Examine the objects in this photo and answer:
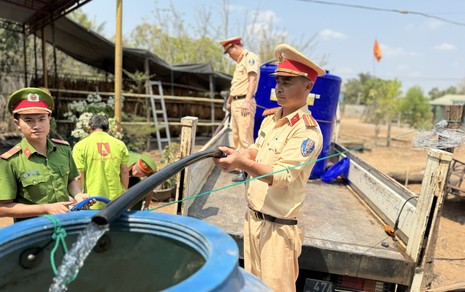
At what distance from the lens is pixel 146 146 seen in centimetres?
1086

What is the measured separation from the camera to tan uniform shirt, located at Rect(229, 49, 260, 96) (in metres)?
4.20

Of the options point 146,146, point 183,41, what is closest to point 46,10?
point 146,146

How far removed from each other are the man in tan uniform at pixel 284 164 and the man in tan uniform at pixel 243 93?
6.54 ft

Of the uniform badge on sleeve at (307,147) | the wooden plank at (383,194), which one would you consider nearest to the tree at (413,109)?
the wooden plank at (383,194)

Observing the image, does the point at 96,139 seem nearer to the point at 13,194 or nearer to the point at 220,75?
the point at 13,194

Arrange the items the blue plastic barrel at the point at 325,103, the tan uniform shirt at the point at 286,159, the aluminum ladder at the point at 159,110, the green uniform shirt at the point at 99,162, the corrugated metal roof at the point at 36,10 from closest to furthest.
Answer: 1. the tan uniform shirt at the point at 286,159
2. the green uniform shirt at the point at 99,162
3. the blue plastic barrel at the point at 325,103
4. the corrugated metal roof at the point at 36,10
5. the aluminum ladder at the point at 159,110

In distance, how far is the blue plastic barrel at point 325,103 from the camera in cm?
437

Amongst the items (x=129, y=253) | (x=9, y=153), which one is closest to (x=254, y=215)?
(x=129, y=253)

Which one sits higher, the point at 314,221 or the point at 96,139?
the point at 96,139

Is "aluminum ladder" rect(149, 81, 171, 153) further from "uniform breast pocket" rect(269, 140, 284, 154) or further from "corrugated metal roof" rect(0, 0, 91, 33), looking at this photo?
"uniform breast pocket" rect(269, 140, 284, 154)

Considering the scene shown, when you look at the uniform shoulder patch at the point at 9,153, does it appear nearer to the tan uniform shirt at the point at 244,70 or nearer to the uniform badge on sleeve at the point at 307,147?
the uniform badge on sleeve at the point at 307,147

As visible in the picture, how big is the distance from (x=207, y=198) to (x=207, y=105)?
9.39 meters

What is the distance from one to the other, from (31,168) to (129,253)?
106 centimetres

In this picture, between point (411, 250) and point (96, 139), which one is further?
point (96, 139)
